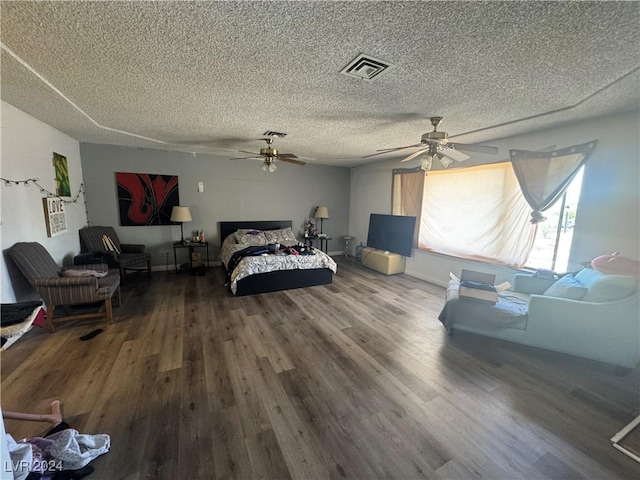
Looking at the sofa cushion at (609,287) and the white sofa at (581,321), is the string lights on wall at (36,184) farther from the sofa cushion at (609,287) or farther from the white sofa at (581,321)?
the sofa cushion at (609,287)

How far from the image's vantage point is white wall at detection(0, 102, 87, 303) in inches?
96.0

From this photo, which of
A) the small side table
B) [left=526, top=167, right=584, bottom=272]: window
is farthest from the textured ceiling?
the small side table

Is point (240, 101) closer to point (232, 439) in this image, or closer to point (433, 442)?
point (232, 439)

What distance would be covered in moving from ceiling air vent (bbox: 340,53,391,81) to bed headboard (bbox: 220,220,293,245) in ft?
14.0

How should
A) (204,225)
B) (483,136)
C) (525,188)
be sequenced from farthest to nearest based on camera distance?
(204,225)
(483,136)
(525,188)

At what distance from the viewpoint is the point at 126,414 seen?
1.66 metres

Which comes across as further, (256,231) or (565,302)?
(256,231)

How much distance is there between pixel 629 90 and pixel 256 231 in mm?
5175

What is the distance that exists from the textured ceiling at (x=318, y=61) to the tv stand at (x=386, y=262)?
106 inches

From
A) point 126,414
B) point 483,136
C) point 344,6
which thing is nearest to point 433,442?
point 126,414

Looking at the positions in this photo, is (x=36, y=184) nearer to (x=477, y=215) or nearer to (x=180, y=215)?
(x=180, y=215)

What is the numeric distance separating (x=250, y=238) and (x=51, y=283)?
9.41 ft

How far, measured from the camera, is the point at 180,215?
4.68 metres

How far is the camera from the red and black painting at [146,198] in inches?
179
